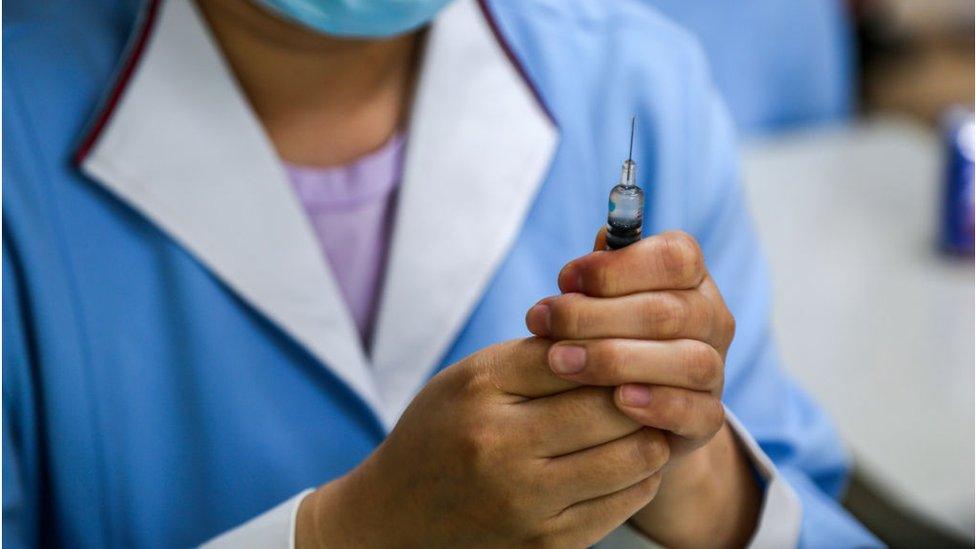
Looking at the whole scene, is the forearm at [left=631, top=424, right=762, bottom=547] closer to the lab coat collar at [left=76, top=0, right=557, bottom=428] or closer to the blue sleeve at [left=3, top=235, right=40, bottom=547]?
the lab coat collar at [left=76, top=0, right=557, bottom=428]

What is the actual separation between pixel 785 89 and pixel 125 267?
1.27 meters

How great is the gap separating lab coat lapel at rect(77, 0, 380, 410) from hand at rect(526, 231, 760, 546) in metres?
0.21

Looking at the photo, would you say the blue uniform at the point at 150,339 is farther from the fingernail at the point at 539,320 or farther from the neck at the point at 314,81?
the fingernail at the point at 539,320

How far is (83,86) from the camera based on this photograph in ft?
2.09

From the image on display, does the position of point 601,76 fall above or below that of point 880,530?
above

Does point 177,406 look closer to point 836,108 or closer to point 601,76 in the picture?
point 601,76

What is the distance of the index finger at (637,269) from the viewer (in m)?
0.45

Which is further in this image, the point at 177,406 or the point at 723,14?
the point at 723,14

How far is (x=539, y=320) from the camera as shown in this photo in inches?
18.1

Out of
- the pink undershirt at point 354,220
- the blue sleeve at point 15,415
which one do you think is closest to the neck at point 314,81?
the pink undershirt at point 354,220

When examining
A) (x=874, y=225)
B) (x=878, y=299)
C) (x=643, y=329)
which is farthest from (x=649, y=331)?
(x=874, y=225)

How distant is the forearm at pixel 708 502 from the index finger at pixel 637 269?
0.13 metres

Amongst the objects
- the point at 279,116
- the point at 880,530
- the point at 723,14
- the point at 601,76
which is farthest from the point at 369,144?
the point at 723,14

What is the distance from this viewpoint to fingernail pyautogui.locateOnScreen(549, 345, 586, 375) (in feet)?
1.47
